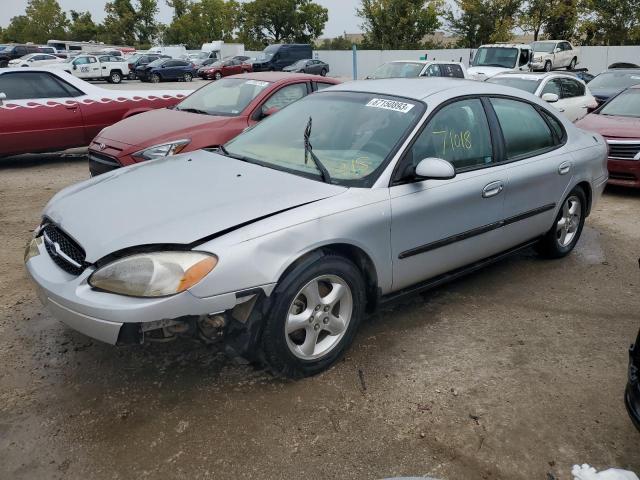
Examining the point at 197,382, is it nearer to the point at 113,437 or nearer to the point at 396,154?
the point at 113,437

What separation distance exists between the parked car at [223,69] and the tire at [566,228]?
31.2 m

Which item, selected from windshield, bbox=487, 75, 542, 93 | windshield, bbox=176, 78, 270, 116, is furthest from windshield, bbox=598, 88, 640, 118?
windshield, bbox=176, 78, 270, 116

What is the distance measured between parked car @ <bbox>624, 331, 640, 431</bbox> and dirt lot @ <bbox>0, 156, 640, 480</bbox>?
40cm

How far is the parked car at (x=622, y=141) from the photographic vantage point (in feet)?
23.0

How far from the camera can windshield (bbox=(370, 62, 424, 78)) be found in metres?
15.2

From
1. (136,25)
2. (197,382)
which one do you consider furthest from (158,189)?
(136,25)

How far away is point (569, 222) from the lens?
4.84 metres

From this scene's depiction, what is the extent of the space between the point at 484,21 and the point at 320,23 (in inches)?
886

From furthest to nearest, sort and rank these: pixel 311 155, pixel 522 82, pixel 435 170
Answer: pixel 522 82, pixel 311 155, pixel 435 170

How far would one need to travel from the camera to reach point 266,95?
661 centimetres

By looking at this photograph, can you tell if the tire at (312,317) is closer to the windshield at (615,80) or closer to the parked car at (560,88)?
the parked car at (560,88)

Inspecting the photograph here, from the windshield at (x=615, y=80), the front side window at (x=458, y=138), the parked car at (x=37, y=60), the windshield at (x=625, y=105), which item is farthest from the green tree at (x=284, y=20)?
the front side window at (x=458, y=138)

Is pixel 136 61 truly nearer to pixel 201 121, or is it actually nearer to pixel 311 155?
pixel 201 121

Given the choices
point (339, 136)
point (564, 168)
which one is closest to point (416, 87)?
point (339, 136)
